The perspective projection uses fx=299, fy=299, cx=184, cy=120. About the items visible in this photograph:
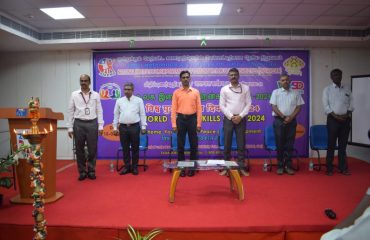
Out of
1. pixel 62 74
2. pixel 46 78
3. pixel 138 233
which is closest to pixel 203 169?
pixel 138 233

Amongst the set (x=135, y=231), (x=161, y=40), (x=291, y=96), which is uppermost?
(x=161, y=40)

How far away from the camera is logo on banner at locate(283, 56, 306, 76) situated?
605cm

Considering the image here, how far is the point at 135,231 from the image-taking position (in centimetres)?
252

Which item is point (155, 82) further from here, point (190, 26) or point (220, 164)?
point (220, 164)

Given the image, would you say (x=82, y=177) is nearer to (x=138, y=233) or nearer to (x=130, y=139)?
(x=130, y=139)

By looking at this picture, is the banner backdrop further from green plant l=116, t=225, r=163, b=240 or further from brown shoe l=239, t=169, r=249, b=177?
green plant l=116, t=225, r=163, b=240

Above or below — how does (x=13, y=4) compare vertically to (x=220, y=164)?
above

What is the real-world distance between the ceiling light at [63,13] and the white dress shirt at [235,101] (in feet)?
8.76

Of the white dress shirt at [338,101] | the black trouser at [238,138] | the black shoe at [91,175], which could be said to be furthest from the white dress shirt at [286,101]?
the black shoe at [91,175]

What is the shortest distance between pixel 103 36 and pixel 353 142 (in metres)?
5.23

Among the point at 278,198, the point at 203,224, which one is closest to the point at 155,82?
the point at 278,198

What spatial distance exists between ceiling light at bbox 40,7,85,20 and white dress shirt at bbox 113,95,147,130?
158 centimetres

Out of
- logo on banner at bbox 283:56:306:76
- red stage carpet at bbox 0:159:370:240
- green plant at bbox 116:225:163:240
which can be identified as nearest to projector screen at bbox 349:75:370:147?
logo on banner at bbox 283:56:306:76

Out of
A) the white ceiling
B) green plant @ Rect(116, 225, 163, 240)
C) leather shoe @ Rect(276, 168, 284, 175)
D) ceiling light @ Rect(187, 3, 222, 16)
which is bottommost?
green plant @ Rect(116, 225, 163, 240)
